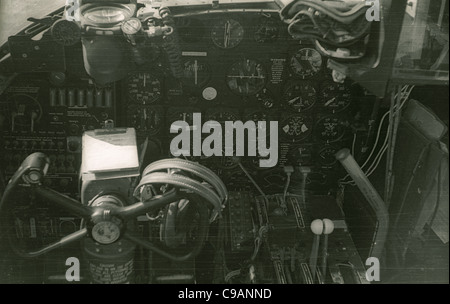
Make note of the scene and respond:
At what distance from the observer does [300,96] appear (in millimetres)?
4316

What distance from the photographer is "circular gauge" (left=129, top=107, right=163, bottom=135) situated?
14.0 feet

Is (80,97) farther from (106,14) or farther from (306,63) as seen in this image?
(306,63)

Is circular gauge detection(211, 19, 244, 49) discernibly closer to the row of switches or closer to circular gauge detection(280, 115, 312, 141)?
circular gauge detection(280, 115, 312, 141)

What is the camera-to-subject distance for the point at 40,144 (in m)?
4.24

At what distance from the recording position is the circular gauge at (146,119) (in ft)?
Answer: 14.0

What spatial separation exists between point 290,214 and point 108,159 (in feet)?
4.43

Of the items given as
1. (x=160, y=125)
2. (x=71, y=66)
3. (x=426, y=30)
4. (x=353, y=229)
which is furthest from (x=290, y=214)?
(x=71, y=66)

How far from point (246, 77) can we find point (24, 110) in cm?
155

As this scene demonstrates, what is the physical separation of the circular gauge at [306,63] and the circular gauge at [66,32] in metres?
1.47

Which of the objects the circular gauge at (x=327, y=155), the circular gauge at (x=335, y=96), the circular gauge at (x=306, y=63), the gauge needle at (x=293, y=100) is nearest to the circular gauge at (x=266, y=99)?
the gauge needle at (x=293, y=100)

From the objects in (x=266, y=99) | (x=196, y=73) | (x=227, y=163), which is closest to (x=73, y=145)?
(x=196, y=73)

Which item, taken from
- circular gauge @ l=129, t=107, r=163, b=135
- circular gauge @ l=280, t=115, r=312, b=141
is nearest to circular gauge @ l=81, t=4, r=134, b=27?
circular gauge @ l=129, t=107, r=163, b=135

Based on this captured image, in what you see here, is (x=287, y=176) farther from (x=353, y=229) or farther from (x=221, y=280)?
(x=221, y=280)
